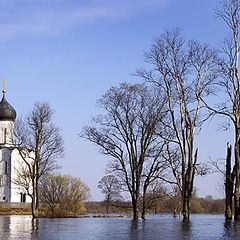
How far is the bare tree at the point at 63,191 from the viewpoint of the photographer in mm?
82650

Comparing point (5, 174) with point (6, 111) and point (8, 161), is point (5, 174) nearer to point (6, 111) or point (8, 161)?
point (8, 161)

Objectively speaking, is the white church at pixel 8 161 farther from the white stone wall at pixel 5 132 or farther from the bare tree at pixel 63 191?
the bare tree at pixel 63 191

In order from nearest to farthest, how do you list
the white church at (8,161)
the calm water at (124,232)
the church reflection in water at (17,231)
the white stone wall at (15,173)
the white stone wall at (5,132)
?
the calm water at (124,232) → the church reflection in water at (17,231) → the white stone wall at (5,132) → the white church at (8,161) → the white stone wall at (15,173)

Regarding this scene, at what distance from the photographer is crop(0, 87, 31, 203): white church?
8181 centimetres

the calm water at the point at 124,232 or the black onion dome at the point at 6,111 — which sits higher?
the black onion dome at the point at 6,111

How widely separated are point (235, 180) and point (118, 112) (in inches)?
536

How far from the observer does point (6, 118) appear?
268 feet

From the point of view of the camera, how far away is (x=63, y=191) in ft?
296

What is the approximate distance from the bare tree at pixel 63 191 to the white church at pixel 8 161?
4446 millimetres

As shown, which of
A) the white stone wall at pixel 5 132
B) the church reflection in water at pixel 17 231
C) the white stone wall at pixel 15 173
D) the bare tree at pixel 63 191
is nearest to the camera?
the church reflection in water at pixel 17 231

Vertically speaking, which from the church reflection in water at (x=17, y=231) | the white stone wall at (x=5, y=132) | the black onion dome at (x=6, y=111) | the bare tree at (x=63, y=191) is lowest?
the church reflection in water at (x=17, y=231)

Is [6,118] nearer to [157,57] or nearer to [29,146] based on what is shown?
[29,146]

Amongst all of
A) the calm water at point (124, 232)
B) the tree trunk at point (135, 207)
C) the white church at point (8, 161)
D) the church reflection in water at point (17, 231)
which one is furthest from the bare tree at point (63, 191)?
the calm water at point (124, 232)

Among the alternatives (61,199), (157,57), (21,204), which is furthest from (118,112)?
(61,199)
